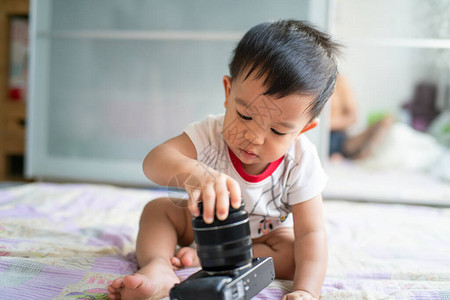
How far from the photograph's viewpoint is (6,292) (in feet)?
2.26

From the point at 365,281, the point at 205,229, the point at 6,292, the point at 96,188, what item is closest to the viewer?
the point at 205,229

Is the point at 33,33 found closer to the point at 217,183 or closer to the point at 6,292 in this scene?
the point at 6,292

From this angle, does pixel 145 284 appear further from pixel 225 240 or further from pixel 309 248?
pixel 309 248

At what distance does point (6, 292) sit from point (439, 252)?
36.3 inches

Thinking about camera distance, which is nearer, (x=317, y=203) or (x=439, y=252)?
(x=317, y=203)

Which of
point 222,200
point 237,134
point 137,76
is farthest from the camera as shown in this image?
point 137,76

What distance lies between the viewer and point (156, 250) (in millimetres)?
799

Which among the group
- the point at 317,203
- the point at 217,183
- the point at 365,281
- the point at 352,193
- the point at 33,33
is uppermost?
the point at 33,33

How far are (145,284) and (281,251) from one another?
11.9 inches

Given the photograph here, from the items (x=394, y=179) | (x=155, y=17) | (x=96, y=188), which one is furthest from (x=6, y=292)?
(x=394, y=179)

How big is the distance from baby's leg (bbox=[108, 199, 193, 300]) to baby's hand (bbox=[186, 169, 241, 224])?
0.11 m

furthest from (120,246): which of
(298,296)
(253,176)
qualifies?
(298,296)

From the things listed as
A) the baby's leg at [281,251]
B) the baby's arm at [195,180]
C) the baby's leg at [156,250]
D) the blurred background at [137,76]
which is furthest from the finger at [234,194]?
the blurred background at [137,76]

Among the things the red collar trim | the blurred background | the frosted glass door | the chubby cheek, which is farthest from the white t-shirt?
the frosted glass door
